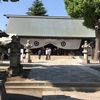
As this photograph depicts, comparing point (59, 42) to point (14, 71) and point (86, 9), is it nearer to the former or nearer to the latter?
point (86, 9)

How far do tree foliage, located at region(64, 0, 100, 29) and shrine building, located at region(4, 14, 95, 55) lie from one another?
505 centimetres

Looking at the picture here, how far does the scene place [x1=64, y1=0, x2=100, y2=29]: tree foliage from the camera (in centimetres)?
2500

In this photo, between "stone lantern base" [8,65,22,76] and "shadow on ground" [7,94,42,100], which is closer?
"shadow on ground" [7,94,42,100]

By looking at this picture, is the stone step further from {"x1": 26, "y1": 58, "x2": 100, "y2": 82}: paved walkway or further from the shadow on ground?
{"x1": 26, "y1": 58, "x2": 100, "y2": 82}: paved walkway

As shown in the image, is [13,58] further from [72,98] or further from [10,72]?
[72,98]

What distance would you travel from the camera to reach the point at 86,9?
25.2m

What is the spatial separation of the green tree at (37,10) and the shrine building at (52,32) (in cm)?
1710

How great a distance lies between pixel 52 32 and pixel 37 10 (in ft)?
74.4

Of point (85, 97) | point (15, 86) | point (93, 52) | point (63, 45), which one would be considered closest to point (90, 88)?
point (85, 97)

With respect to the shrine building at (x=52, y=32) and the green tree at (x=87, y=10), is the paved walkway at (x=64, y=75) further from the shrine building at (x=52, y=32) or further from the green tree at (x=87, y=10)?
the shrine building at (x=52, y=32)

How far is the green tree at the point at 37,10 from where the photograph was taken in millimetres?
53344

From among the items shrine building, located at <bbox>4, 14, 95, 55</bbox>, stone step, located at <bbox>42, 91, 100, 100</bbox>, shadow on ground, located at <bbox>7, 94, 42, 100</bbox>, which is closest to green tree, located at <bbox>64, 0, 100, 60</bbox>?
shrine building, located at <bbox>4, 14, 95, 55</bbox>

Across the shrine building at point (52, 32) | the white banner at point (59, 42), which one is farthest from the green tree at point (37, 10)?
the white banner at point (59, 42)

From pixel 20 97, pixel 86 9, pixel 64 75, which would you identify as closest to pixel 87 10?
pixel 86 9
